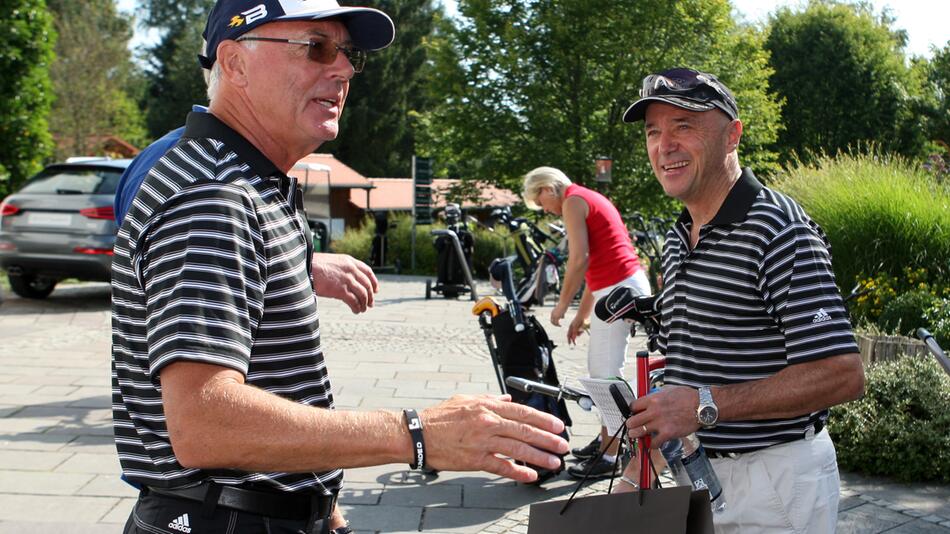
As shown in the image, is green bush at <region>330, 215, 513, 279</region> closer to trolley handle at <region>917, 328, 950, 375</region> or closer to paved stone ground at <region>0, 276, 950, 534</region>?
paved stone ground at <region>0, 276, 950, 534</region>

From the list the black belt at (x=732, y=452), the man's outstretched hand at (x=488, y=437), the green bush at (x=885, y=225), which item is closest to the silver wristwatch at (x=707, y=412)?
the black belt at (x=732, y=452)

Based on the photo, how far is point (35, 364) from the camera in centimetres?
884

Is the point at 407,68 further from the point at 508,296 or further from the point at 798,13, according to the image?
the point at 508,296

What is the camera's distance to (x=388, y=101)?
48.2 metres

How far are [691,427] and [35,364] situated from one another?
7887 millimetres

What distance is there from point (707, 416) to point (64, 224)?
1115cm

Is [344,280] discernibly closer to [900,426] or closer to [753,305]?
[753,305]

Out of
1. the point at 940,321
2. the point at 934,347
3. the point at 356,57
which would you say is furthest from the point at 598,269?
the point at 356,57

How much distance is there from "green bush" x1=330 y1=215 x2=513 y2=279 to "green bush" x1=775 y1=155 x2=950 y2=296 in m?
14.4

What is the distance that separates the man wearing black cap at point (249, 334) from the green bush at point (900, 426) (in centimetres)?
434

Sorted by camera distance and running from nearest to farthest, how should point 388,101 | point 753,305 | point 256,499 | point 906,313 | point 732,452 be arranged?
point 256,499 → point 753,305 → point 732,452 → point 906,313 → point 388,101

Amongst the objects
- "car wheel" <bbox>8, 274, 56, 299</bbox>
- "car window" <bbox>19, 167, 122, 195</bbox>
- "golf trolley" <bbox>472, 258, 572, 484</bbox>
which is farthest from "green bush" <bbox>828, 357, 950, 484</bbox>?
"car wheel" <bbox>8, 274, 56, 299</bbox>

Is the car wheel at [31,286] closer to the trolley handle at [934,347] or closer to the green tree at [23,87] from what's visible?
the green tree at [23,87]

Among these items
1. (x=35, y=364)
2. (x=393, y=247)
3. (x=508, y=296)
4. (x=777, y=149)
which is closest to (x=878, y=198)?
(x=508, y=296)
